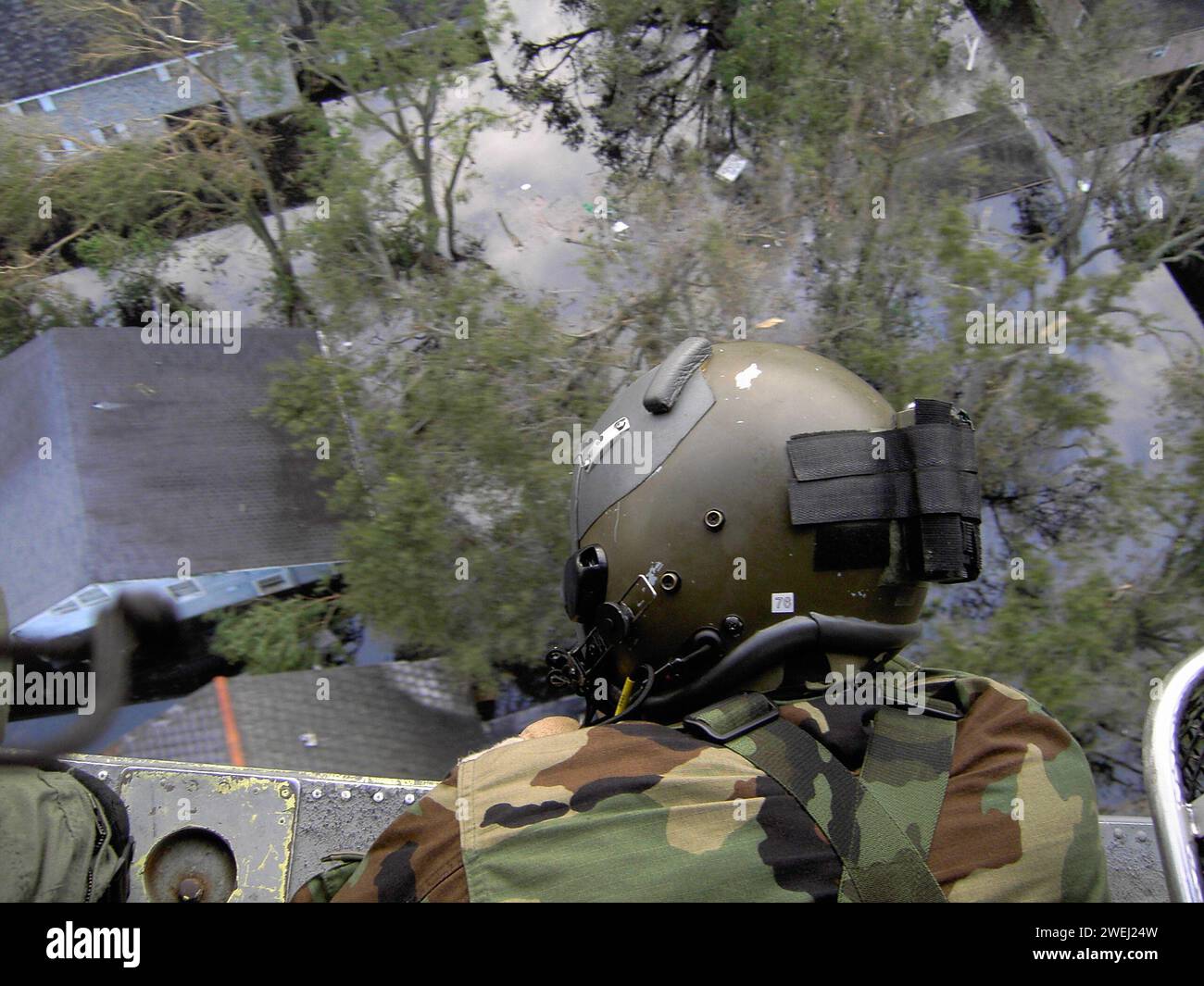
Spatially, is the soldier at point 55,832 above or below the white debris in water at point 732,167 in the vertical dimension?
below

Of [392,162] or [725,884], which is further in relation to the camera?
[392,162]

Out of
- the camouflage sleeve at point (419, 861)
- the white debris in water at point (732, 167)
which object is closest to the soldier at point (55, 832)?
the camouflage sleeve at point (419, 861)

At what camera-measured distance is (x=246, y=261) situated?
765cm

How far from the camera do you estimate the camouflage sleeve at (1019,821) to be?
1.33 metres

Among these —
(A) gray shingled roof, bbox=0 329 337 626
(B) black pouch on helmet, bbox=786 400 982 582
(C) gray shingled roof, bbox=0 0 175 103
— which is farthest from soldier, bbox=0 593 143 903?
(C) gray shingled roof, bbox=0 0 175 103

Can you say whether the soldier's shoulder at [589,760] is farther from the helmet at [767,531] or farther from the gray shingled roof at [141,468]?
the gray shingled roof at [141,468]

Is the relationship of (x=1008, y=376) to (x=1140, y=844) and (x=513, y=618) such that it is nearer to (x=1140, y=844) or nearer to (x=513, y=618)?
(x=513, y=618)

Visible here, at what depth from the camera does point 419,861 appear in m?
1.36

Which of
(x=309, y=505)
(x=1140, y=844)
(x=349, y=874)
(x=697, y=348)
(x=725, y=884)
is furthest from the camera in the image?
(x=309, y=505)

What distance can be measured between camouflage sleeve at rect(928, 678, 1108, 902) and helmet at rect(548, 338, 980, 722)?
0.26m

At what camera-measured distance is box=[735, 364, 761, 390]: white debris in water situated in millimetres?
1720

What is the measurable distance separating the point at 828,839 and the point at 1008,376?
4884 mm

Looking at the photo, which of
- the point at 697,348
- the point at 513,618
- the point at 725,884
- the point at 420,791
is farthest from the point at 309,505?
the point at 725,884

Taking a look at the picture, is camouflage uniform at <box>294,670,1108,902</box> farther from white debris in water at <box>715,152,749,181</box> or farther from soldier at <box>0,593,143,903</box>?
white debris in water at <box>715,152,749,181</box>
